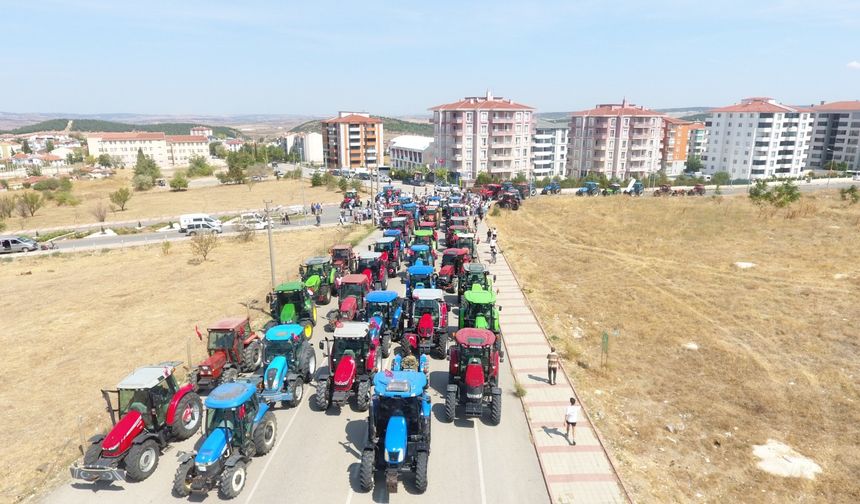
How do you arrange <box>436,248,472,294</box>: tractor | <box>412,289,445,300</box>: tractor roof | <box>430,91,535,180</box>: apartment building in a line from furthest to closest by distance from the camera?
<box>430,91,535,180</box>: apartment building, <box>436,248,472,294</box>: tractor, <box>412,289,445,300</box>: tractor roof

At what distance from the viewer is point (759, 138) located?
77.4 metres

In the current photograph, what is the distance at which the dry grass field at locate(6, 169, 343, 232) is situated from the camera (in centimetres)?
4968

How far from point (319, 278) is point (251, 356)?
6905 mm

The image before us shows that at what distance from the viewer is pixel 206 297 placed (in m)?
24.0

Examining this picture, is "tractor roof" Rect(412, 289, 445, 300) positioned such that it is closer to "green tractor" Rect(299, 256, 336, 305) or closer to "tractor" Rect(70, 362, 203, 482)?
"green tractor" Rect(299, 256, 336, 305)

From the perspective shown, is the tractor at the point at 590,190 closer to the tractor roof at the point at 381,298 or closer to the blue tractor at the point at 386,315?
the blue tractor at the point at 386,315

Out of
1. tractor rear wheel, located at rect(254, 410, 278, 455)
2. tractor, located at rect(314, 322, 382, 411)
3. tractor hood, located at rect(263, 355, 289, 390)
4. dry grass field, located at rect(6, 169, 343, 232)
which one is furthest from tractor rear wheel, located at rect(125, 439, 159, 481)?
dry grass field, located at rect(6, 169, 343, 232)

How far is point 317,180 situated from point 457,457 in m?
61.5

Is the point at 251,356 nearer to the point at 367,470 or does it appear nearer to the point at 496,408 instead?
the point at 367,470

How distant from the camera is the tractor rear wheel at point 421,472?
10.0m

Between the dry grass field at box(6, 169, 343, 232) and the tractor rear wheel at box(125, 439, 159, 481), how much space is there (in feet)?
146

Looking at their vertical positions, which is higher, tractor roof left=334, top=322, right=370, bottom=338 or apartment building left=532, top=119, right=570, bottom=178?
apartment building left=532, top=119, right=570, bottom=178

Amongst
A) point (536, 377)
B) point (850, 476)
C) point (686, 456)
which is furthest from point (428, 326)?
point (850, 476)

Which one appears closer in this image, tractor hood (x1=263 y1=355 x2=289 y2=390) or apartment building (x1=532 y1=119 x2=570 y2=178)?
tractor hood (x1=263 y1=355 x2=289 y2=390)
